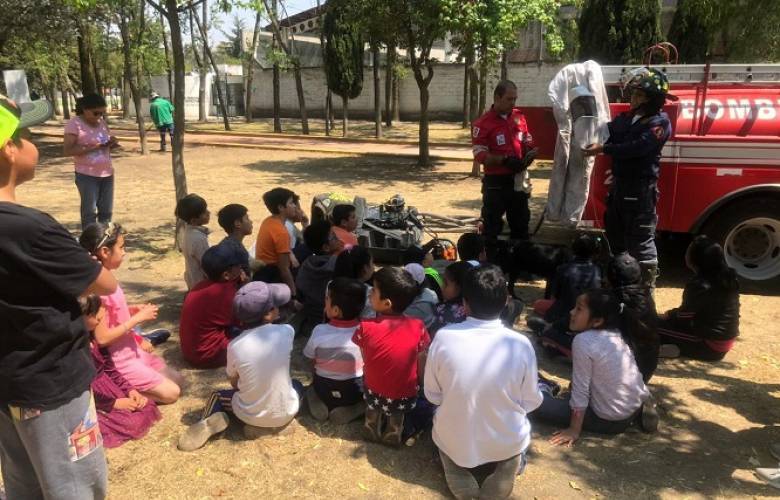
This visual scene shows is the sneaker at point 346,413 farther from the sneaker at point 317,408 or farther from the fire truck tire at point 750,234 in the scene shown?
the fire truck tire at point 750,234

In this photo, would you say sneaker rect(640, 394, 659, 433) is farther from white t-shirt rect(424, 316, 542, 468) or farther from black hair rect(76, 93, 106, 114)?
black hair rect(76, 93, 106, 114)

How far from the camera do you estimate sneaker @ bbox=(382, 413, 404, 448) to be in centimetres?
315

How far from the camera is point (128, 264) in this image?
644cm


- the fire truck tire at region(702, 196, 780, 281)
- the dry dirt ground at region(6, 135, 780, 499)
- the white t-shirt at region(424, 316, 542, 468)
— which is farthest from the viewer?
the fire truck tire at region(702, 196, 780, 281)

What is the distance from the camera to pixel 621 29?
13.6 metres

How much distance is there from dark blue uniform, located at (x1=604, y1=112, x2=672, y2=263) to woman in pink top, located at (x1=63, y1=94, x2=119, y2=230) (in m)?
4.91

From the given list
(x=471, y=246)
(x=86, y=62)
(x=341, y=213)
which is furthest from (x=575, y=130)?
(x=86, y=62)

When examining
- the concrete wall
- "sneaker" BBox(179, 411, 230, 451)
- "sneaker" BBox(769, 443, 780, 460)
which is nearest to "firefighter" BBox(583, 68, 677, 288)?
"sneaker" BBox(769, 443, 780, 460)

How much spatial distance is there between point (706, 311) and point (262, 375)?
9.86 feet

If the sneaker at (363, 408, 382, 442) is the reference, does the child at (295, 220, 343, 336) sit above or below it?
above

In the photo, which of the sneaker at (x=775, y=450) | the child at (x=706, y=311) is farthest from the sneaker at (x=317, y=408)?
the child at (x=706, y=311)

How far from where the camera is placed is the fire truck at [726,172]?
5230 mm

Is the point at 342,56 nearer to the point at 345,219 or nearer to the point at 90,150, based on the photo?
the point at 90,150

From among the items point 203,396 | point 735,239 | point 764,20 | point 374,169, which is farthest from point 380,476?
point 374,169
